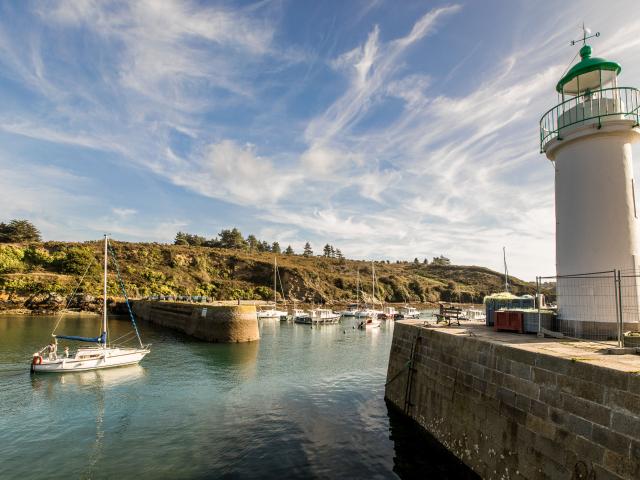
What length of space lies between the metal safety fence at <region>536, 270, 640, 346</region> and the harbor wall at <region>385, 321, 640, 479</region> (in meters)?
3.08

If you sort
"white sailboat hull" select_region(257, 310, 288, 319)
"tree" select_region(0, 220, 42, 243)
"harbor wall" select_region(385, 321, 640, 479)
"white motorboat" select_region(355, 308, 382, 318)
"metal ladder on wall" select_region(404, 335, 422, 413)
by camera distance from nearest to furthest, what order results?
"harbor wall" select_region(385, 321, 640, 479), "metal ladder on wall" select_region(404, 335, 422, 413), "white sailboat hull" select_region(257, 310, 288, 319), "white motorboat" select_region(355, 308, 382, 318), "tree" select_region(0, 220, 42, 243)

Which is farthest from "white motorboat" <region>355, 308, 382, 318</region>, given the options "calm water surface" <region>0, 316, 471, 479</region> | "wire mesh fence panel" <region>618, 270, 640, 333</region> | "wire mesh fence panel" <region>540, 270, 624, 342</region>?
"wire mesh fence panel" <region>618, 270, 640, 333</region>

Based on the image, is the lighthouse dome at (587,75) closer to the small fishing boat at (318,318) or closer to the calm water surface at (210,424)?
the calm water surface at (210,424)

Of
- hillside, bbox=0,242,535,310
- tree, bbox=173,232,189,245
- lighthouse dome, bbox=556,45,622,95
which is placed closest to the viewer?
lighthouse dome, bbox=556,45,622,95

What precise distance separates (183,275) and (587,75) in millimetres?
91313

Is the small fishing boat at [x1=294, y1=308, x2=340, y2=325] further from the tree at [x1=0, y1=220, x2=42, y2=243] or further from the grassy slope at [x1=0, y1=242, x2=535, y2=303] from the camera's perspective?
the tree at [x1=0, y1=220, x2=42, y2=243]

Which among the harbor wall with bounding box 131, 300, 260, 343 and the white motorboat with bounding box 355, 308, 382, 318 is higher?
the harbor wall with bounding box 131, 300, 260, 343

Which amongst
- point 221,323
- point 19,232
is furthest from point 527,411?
point 19,232

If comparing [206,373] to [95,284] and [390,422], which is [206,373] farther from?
[95,284]

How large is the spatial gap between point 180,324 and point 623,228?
48.3 m

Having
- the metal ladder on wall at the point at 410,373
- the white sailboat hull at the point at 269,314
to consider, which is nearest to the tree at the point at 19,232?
the white sailboat hull at the point at 269,314

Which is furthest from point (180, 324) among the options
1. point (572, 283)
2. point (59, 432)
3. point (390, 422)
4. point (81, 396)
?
point (572, 283)

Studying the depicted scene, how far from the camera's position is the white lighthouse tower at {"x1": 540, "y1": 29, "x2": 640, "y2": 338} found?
38.8ft

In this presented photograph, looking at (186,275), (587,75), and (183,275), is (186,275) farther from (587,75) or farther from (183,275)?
(587,75)
